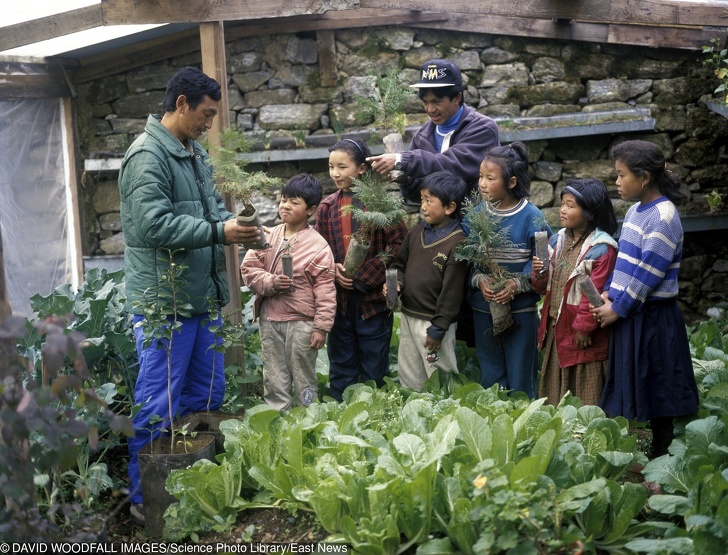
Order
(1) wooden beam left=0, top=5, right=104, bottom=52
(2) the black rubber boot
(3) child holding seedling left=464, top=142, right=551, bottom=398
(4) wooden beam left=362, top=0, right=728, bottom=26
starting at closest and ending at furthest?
(2) the black rubber boot < (3) child holding seedling left=464, top=142, right=551, bottom=398 < (4) wooden beam left=362, top=0, right=728, bottom=26 < (1) wooden beam left=0, top=5, right=104, bottom=52

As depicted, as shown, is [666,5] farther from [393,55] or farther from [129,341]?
[129,341]

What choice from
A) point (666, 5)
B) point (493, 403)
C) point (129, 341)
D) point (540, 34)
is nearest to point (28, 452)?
point (129, 341)

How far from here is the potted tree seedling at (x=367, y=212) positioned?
4617 mm

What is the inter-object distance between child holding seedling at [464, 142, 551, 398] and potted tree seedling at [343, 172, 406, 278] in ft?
1.43

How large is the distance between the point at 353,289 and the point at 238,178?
1086 millimetres

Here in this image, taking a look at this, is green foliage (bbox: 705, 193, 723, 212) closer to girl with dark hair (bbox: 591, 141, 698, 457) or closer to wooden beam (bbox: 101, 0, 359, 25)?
girl with dark hair (bbox: 591, 141, 698, 457)

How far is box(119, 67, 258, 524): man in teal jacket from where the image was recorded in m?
4.16

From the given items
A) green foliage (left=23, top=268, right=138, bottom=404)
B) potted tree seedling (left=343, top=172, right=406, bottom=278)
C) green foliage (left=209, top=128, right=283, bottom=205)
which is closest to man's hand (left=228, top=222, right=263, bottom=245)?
green foliage (left=209, top=128, right=283, bottom=205)

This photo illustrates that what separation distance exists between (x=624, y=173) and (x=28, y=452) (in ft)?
10.2

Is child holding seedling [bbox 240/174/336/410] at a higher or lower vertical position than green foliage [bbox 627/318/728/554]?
higher

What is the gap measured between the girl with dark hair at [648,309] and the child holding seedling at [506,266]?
0.53 meters

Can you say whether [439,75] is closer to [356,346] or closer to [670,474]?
[356,346]

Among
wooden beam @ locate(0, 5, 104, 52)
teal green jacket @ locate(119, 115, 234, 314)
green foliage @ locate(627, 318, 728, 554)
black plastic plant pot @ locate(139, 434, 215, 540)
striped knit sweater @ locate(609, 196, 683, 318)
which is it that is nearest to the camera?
green foliage @ locate(627, 318, 728, 554)

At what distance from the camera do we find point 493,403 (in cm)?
432
